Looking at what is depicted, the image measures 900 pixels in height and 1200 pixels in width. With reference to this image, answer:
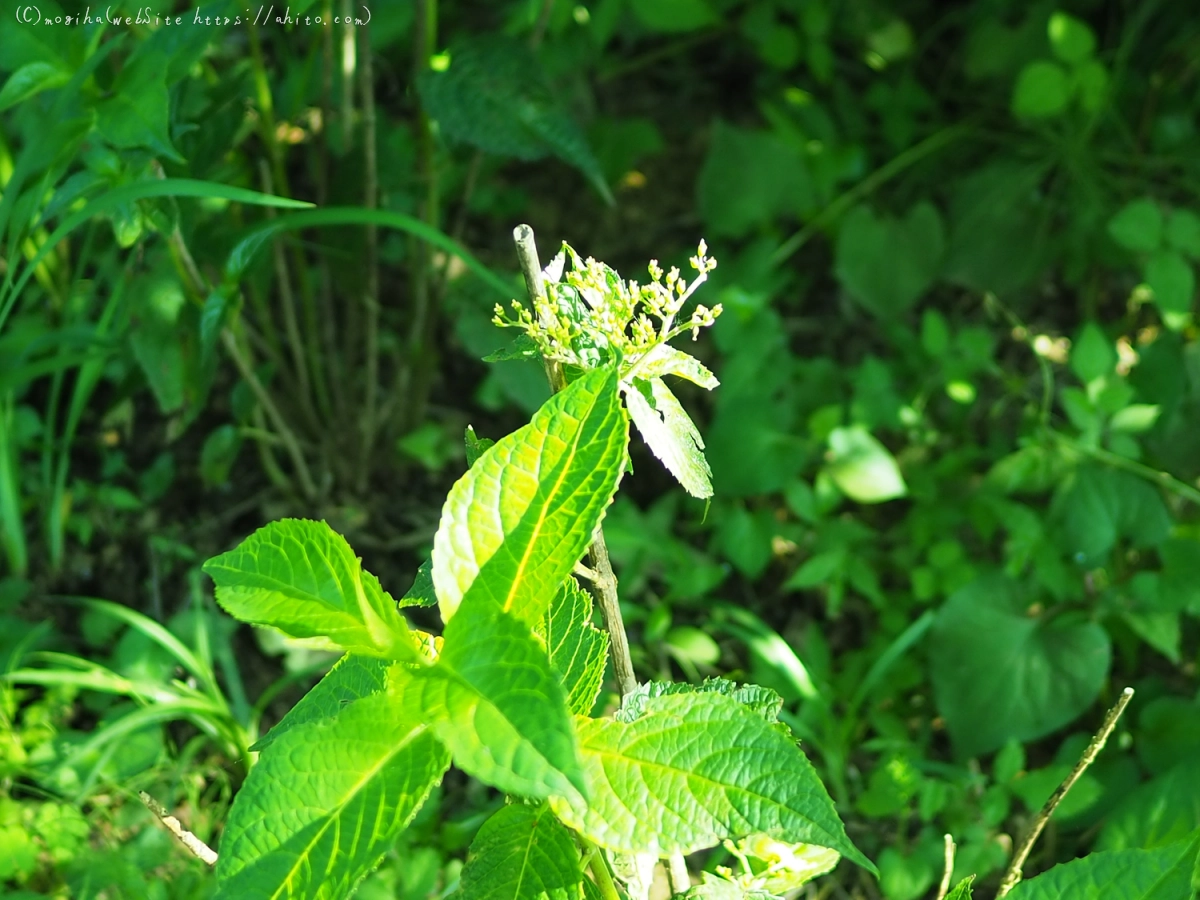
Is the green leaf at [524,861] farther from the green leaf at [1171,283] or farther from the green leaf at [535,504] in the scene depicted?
the green leaf at [1171,283]

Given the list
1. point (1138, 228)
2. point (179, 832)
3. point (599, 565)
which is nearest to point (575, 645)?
point (599, 565)

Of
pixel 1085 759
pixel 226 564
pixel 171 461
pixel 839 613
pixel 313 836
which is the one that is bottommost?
pixel 839 613

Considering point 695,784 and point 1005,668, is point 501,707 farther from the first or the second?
point 1005,668

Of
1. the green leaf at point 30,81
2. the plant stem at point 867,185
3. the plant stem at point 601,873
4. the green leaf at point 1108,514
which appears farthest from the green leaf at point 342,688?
the plant stem at point 867,185

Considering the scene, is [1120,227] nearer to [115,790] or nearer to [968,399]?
[968,399]

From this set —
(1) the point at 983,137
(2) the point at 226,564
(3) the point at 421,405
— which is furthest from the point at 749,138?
(2) the point at 226,564
